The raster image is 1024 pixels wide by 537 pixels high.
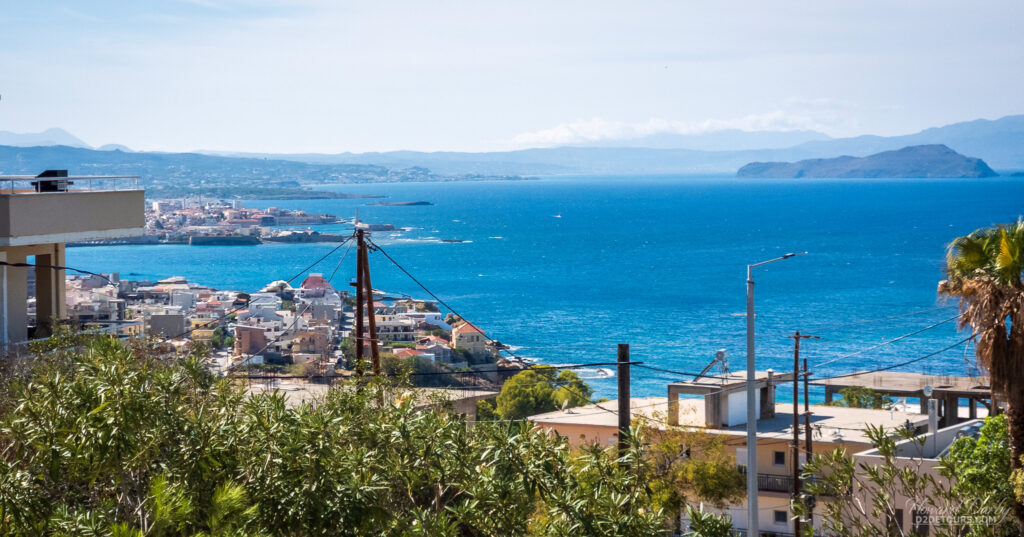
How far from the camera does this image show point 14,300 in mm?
17734

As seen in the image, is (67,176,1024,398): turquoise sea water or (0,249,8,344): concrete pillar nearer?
(0,249,8,344): concrete pillar

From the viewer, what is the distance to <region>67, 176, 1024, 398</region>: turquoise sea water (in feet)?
269

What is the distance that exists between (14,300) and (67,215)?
1.73 m

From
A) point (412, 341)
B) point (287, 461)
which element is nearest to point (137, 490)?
point (287, 461)

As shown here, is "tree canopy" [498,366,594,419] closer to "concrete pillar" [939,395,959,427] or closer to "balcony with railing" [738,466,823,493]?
"balcony with railing" [738,466,823,493]

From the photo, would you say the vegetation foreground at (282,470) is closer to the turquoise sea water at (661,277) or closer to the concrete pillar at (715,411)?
the concrete pillar at (715,411)

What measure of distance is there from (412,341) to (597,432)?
153 feet

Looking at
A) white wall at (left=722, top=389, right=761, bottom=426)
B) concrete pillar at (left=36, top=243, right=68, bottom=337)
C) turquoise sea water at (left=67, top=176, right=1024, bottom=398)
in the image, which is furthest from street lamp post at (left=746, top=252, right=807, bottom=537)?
turquoise sea water at (left=67, top=176, right=1024, bottom=398)

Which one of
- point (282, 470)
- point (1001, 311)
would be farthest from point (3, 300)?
point (1001, 311)

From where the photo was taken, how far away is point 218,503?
301 inches

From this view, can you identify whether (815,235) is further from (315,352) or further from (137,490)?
(137,490)

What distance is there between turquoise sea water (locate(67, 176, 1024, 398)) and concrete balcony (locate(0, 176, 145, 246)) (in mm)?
51051

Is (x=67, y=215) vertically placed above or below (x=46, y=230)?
above

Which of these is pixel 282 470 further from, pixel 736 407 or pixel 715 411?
pixel 736 407
